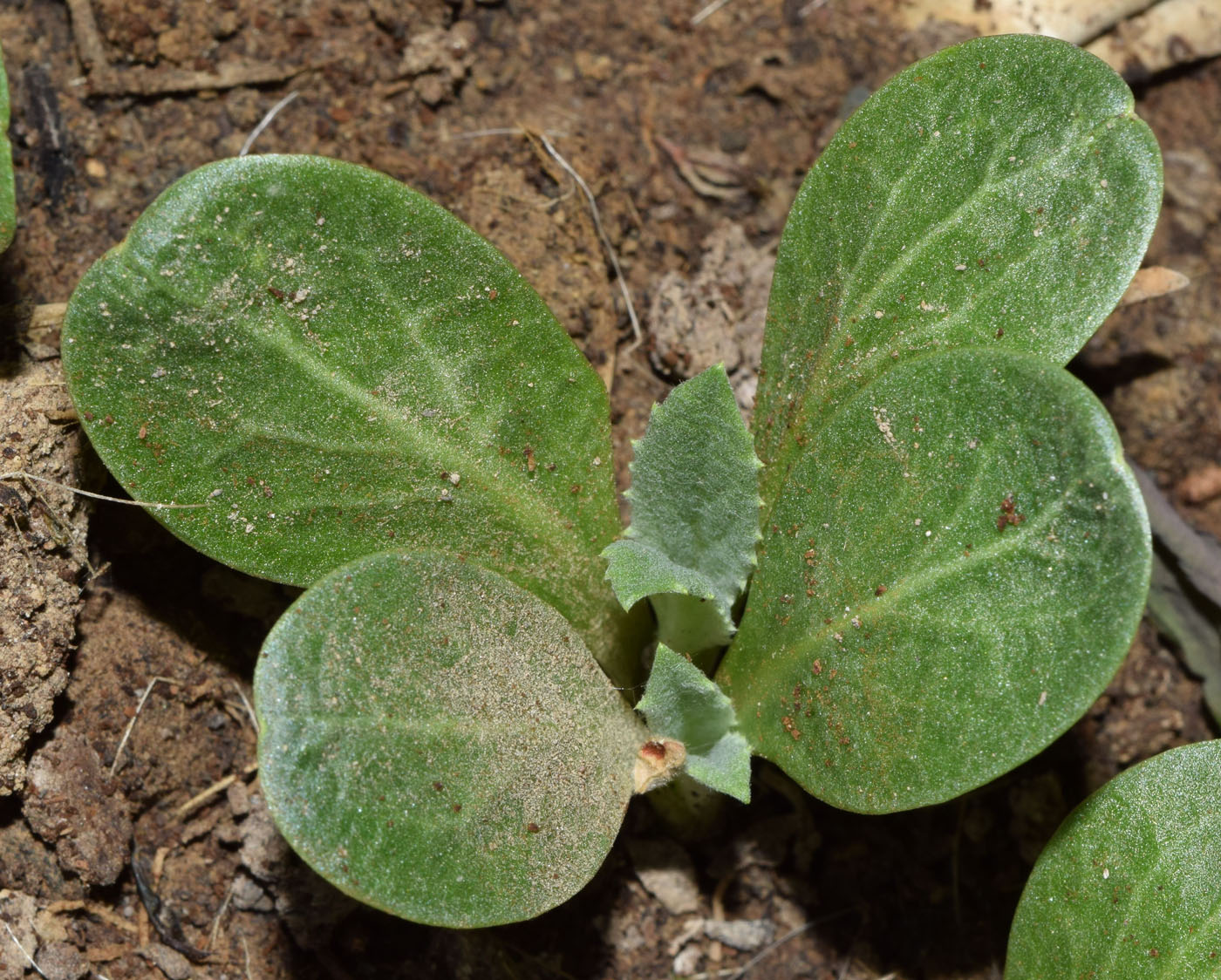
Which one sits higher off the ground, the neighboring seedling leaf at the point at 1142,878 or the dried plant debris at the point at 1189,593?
the neighboring seedling leaf at the point at 1142,878

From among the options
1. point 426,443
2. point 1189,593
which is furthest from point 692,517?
point 1189,593

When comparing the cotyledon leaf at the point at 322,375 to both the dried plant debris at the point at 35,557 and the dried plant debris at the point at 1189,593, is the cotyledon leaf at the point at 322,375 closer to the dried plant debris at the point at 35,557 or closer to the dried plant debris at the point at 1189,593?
the dried plant debris at the point at 35,557

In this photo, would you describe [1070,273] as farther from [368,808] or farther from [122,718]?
[122,718]

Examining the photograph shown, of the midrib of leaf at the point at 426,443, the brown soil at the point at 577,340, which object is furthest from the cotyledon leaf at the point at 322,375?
the brown soil at the point at 577,340

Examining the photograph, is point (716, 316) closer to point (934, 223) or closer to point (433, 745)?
point (934, 223)

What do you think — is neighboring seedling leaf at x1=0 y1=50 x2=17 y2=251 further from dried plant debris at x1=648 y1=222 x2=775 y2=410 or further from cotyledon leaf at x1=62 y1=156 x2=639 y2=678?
dried plant debris at x1=648 y1=222 x2=775 y2=410

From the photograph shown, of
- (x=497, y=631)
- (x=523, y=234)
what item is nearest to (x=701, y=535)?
(x=497, y=631)

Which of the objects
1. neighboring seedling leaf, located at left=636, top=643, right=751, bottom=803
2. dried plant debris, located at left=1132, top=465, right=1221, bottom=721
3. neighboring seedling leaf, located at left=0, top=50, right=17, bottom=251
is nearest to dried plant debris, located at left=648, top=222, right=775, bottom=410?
neighboring seedling leaf, located at left=636, top=643, right=751, bottom=803
